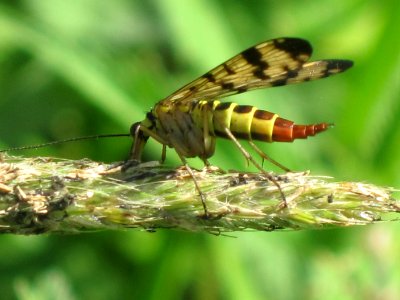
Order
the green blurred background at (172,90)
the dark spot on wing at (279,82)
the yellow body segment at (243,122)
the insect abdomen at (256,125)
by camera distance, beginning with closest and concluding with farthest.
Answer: the insect abdomen at (256,125)
the yellow body segment at (243,122)
the dark spot on wing at (279,82)
the green blurred background at (172,90)

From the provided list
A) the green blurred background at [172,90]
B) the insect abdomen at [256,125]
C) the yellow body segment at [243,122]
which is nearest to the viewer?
the insect abdomen at [256,125]

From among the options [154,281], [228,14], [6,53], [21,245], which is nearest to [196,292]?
[154,281]

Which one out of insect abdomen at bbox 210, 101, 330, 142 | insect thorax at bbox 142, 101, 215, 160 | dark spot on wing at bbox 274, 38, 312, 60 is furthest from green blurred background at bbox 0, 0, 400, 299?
dark spot on wing at bbox 274, 38, 312, 60

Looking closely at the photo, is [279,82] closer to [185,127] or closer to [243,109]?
[243,109]

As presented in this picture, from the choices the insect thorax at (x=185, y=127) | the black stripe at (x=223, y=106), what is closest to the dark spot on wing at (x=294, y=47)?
the black stripe at (x=223, y=106)

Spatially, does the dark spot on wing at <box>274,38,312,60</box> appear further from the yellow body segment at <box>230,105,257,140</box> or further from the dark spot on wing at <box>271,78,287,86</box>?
the yellow body segment at <box>230,105,257,140</box>

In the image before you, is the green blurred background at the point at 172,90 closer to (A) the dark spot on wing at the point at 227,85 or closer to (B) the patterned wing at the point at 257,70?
(B) the patterned wing at the point at 257,70

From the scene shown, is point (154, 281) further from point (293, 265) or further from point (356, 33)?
point (356, 33)
